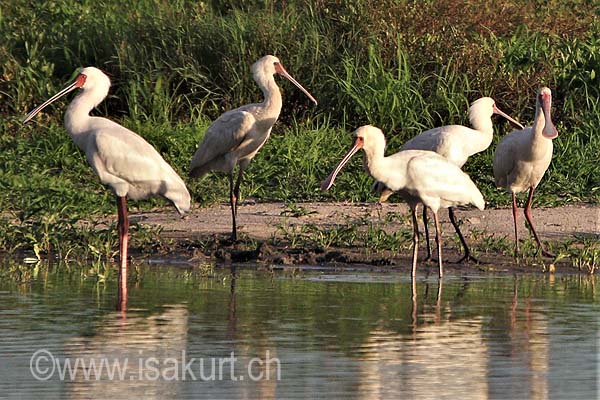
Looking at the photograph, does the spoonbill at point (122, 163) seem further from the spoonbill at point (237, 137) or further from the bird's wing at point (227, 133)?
the bird's wing at point (227, 133)

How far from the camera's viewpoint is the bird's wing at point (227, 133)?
36.6 feet

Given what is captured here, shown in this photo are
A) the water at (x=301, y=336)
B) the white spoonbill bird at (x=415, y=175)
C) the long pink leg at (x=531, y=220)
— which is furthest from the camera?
the long pink leg at (x=531, y=220)

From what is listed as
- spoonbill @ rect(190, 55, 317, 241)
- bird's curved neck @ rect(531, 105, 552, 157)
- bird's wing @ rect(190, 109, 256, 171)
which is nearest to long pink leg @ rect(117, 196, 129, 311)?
spoonbill @ rect(190, 55, 317, 241)

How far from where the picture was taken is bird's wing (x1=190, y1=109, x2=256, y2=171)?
1114cm

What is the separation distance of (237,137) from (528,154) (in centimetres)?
216

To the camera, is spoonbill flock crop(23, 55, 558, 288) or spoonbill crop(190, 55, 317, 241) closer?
spoonbill flock crop(23, 55, 558, 288)

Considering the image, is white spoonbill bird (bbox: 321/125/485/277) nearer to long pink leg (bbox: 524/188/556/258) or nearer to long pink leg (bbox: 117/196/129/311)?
long pink leg (bbox: 524/188/556/258)

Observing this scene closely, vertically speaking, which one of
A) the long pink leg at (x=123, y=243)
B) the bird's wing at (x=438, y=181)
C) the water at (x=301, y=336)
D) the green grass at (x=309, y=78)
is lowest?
the water at (x=301, y=336)

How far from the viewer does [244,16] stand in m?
13.8

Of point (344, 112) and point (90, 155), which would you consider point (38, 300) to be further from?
point (344, 112)

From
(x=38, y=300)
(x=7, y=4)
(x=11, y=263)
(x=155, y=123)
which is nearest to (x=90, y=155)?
(x=11, y=263)

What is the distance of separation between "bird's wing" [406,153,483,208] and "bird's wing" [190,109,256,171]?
2.00m

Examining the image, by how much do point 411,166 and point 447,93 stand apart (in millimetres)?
3599

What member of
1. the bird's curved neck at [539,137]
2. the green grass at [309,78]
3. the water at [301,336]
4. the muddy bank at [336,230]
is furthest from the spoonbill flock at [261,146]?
the green grass at [309,78]
